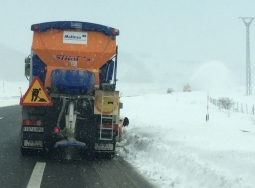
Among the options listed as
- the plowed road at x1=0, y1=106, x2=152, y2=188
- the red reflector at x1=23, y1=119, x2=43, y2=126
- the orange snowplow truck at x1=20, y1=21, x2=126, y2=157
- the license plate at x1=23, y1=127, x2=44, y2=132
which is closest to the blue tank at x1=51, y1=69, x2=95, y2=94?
the orange snowplow truck at x1=20, y1=21, x2=126, y2=157

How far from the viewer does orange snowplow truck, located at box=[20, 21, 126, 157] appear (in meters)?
10.3

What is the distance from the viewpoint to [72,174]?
884cm

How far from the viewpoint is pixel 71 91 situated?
10.5 m

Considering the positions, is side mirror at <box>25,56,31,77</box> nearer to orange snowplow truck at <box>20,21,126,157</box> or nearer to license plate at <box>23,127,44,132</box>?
orange snowplow truck at <box>20,21,126,157</box>

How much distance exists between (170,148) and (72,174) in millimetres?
2775

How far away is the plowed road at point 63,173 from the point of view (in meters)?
7.88

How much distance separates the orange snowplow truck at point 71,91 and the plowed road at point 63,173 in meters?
0.44

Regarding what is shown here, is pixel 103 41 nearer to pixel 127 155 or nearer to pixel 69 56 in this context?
Answer: pixel 69 56

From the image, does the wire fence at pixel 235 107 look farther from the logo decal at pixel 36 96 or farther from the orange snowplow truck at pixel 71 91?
the logo decal at pixel 36 96

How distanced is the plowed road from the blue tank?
1729mm

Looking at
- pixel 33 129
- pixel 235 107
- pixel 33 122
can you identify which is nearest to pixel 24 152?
pixel 33 129

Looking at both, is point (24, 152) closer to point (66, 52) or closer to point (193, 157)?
point (66, 52)

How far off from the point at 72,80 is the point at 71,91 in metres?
0.30

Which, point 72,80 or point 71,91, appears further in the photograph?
point 71,91
